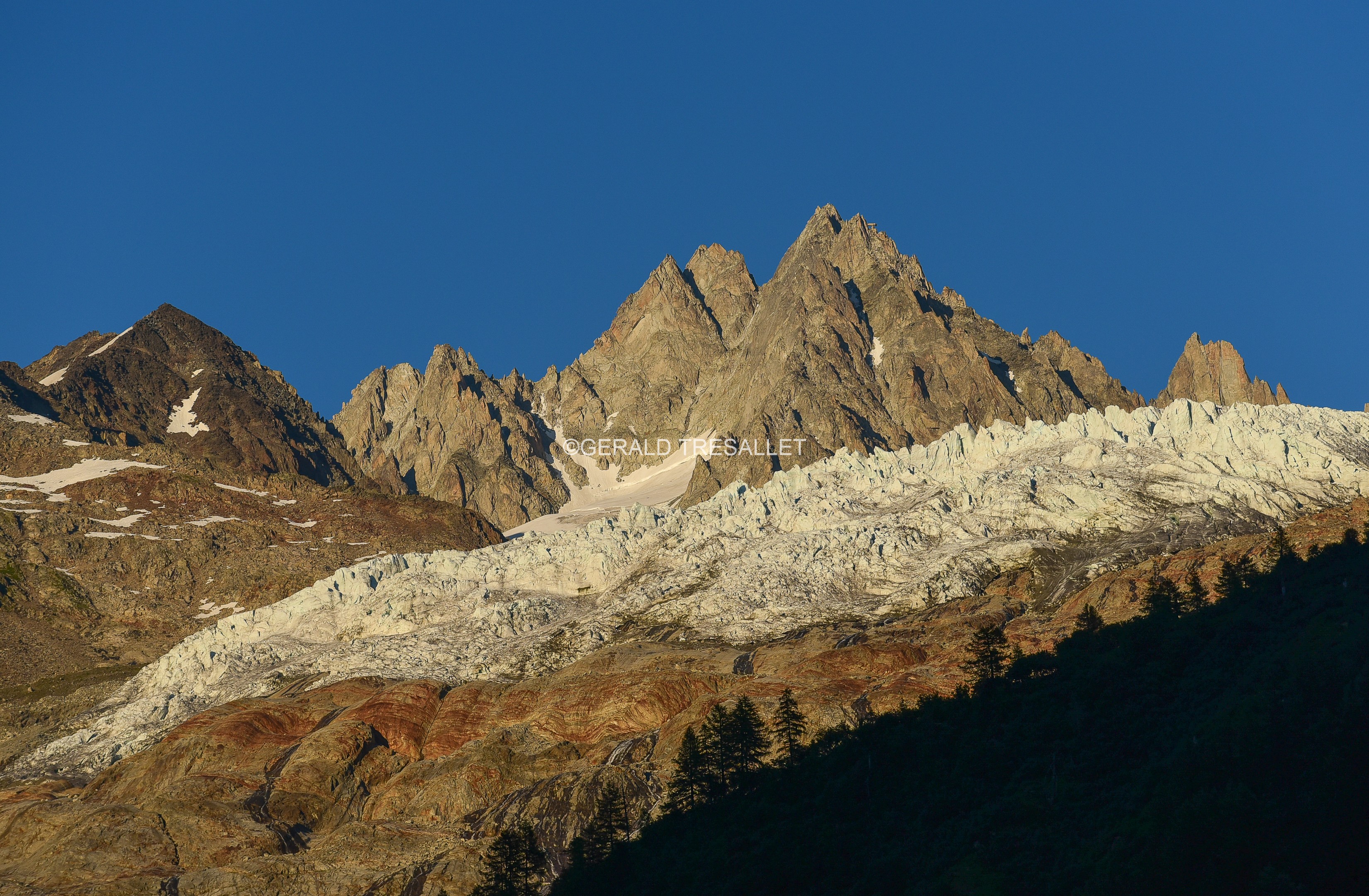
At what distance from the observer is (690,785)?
110688 millimetres

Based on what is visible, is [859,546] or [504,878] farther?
[859,546]

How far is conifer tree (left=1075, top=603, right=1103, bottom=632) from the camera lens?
437ft

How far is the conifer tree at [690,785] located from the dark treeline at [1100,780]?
0.69m

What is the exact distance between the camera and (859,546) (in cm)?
19312

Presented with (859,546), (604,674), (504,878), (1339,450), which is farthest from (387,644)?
(1339,450)

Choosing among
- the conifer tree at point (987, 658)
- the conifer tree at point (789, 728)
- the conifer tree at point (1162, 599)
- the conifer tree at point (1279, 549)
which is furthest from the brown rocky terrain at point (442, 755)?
the conifer tree at point (789, 728)

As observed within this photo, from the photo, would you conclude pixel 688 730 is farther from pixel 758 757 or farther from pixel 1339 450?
pixel 1339 450

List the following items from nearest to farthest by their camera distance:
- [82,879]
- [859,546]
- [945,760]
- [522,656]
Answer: [945,760] < [82,879] < [522,656] < [859,546]

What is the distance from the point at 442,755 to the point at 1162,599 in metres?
78.7

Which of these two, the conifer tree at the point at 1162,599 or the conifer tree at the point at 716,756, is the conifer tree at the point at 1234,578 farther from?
Result: the conifer tree at the point at 716,756

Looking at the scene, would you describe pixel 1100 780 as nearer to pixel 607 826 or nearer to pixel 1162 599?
pixel 607 826

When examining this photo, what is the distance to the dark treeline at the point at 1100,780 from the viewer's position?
69.9m

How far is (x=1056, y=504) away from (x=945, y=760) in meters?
98.2

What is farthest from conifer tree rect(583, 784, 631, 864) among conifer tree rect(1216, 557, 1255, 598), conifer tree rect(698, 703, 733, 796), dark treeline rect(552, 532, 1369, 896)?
conifer tree rect(1216, 557, 1255, 598)
